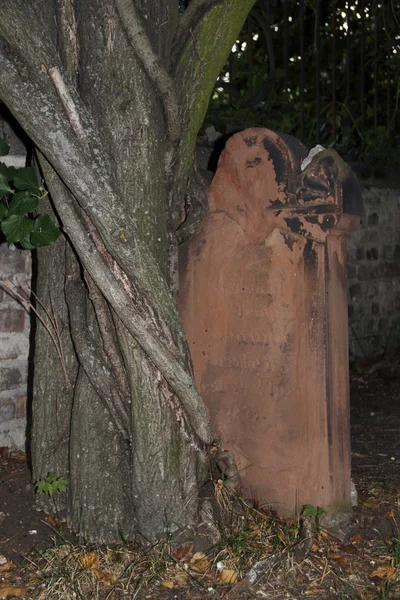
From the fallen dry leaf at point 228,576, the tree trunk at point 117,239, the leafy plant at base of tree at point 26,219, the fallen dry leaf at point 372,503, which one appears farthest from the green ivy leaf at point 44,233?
the fallen dry leaf at point 372,503

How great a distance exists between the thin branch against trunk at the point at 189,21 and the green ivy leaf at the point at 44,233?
841 mm

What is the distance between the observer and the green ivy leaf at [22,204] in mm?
3109

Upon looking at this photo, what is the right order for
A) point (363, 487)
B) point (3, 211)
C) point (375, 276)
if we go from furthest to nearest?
point (375, 276) → point (363, 487) → point (3, 211)

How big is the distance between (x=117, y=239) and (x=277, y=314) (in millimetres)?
855

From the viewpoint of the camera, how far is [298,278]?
334 centimetres

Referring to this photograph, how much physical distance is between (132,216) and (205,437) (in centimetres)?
93

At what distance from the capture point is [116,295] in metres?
2.96

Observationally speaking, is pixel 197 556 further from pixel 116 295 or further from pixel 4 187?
pixel 4 187

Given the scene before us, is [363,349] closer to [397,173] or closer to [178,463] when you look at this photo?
[397,173]

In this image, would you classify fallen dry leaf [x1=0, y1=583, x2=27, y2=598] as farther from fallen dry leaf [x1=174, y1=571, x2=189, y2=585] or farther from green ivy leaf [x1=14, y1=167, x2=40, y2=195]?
green ivy leaf [x1=14, y1=167, x2=40, y2=195]

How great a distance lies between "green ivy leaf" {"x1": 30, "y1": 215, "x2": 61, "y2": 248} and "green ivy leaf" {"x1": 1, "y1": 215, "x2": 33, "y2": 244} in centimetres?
3

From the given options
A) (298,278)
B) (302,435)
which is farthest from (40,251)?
(302,435)

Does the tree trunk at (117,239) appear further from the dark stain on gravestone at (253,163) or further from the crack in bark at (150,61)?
the dark stain on gravestone at (253,163)

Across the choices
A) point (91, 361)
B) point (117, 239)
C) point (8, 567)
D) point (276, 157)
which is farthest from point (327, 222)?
point (8, 567)
